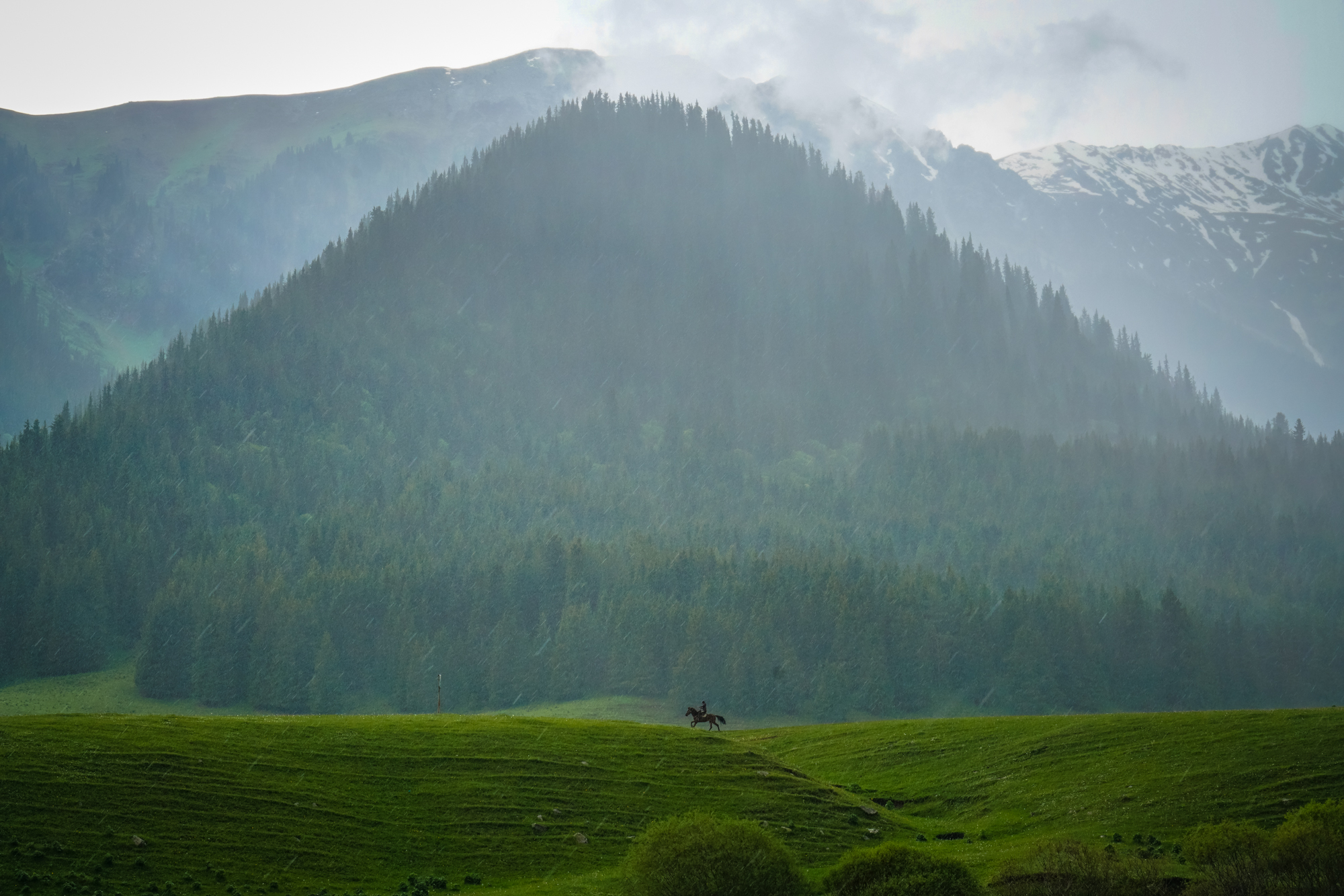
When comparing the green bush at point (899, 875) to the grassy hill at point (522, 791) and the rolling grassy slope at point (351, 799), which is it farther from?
the rolling grassy slope at point (351, 799)

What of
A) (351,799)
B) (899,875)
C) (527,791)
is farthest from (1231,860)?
(351,799)

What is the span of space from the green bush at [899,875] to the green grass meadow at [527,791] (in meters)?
8.60

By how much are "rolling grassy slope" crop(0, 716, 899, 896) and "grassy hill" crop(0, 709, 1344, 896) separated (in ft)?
0.51

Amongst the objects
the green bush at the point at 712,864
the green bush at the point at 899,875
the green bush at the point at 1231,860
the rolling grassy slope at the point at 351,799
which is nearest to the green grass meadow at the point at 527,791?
the rolling grassy slope at the point at 351,799

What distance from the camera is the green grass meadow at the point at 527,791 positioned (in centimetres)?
5147

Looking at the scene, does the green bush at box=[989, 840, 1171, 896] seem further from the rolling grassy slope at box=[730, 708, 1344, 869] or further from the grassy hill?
the rolling grassy slope at box=[730, 708, 1344, 869]

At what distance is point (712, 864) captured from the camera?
43.1 meters

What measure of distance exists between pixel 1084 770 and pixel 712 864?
3992cm

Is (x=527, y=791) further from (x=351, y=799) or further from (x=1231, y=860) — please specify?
(x=1231, y=860)

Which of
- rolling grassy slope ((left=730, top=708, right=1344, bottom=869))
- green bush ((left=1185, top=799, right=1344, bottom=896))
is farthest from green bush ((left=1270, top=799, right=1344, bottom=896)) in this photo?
rolling grassy slope ((left=730, top=708, right=1344, bottom=869))

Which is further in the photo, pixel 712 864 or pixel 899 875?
pixel 899 875

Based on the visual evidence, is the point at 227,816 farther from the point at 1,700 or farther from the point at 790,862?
the point at 1,700

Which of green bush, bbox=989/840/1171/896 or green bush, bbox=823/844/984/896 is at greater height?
green bush, bbox=823/844/984/896

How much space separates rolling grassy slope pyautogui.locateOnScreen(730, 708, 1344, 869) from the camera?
61.0 m
